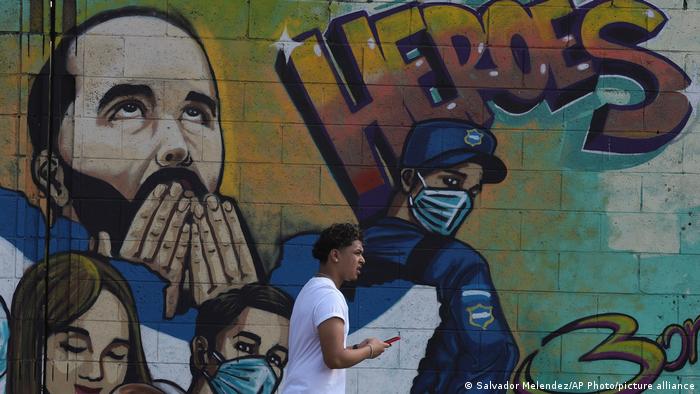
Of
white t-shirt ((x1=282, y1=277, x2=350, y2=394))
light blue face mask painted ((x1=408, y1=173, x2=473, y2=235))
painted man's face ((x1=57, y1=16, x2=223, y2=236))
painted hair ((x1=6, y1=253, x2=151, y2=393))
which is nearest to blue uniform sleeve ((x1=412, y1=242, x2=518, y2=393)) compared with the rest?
light blue face mask painted ((x1=408, y1=173, x2=473, y2=235))

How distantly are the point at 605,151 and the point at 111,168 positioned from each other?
3251 millimetres

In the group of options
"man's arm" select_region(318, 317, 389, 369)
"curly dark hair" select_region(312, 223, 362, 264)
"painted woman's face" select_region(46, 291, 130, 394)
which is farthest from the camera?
"painted woman's face" select_region(46, 291, 130, 394)

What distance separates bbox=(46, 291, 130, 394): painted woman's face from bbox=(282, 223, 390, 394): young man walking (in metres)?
2.57

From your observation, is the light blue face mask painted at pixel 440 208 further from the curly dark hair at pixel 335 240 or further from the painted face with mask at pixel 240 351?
the curly dark hair at pixel 335 240

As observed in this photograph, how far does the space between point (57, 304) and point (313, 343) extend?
294cm

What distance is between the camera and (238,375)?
712cm

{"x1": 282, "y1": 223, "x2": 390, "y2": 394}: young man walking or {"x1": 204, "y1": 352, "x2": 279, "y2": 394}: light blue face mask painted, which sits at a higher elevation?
{"x1": 282, "y1": 223, "x2": 390, "y2": 394}: young man walking

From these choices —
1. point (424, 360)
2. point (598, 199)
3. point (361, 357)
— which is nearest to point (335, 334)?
point (361, 357)

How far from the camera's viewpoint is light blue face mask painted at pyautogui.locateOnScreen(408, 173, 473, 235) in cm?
713

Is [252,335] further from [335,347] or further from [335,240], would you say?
[335,347]

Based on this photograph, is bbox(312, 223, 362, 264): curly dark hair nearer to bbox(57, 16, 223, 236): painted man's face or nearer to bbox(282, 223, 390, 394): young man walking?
bbox(282, 223, 390, 394): young man walking

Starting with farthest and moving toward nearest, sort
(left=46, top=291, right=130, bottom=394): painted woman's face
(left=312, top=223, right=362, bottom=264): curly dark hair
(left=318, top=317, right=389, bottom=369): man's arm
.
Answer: (left=46, top=291, right=130, bottom=394): painted woman's face → (left=312, top=223, right=362, bottom=264): curly dark hair → (left=318, top=317, right=389, bottom=369): man's arm

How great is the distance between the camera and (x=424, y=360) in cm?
714

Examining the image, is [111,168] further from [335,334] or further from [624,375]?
[624,375]
